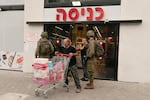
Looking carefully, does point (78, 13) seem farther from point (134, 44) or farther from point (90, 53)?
point (90, 53)

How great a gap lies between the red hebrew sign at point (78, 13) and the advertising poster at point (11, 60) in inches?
104

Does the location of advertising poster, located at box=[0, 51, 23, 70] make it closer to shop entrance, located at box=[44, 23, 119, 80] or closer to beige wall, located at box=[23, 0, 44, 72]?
beige wall, located at box=[23, 0, 44, 72]

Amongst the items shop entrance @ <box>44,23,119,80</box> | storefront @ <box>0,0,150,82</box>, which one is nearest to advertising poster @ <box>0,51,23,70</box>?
storefront @ <box>0,0,150,82</box>

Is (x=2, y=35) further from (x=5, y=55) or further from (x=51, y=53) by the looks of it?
(x=51, y=53)

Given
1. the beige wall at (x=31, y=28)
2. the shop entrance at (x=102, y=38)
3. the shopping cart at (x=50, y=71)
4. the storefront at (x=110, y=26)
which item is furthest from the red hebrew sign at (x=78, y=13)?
the shopping cart at (x=50, y=71)

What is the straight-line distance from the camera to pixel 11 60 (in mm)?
12328

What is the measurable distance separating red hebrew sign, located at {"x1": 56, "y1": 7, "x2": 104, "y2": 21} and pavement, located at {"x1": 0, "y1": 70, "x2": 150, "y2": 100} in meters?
2.40

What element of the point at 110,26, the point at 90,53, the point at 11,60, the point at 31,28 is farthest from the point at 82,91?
the point at 11,60

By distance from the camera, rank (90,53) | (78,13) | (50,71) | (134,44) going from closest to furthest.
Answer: (50,71) < (90,53) < (134,44) < (78,13)

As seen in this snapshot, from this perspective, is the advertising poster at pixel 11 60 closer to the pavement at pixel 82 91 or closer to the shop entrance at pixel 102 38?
the pavement at pixel 82 91

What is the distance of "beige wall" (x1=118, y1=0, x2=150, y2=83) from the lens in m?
9.80

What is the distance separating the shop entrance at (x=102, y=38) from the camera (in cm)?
1037

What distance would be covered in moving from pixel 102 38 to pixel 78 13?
1.32 meters

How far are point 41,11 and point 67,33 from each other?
4.54 ft
